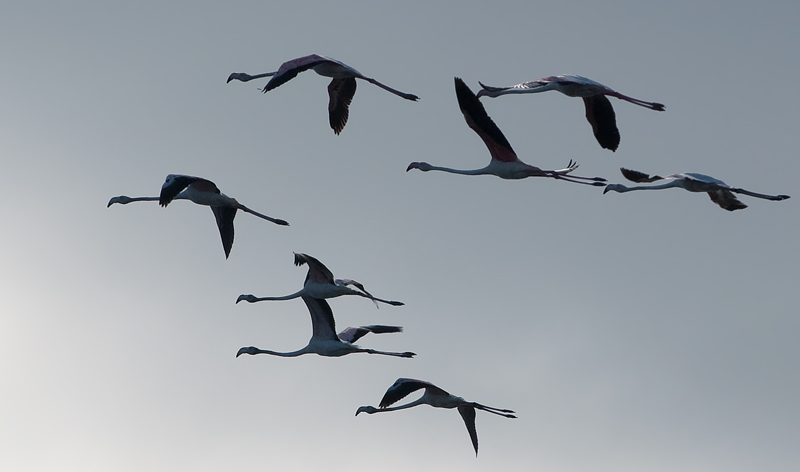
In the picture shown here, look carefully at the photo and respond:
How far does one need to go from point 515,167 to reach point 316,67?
6133 millimetres

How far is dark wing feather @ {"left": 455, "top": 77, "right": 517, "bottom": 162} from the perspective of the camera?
27391 mm

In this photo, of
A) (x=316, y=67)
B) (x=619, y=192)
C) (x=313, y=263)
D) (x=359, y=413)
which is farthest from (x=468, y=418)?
(x=316, y=67)

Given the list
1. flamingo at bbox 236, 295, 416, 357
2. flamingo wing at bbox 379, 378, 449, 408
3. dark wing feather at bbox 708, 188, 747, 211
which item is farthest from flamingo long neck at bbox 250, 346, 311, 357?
dark wing feather at bbox 708, 188, 747, 211

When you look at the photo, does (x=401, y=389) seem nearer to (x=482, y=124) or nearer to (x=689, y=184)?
(x=482, y=124)

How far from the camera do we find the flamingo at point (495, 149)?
90.0 feet

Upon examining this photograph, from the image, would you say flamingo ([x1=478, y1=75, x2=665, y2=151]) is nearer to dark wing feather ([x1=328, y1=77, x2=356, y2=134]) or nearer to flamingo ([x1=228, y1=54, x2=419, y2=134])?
flamingo ([x1=228, y1=54, x2=419, y2=134])

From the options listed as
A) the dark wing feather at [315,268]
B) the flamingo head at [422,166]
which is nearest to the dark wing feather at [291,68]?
the flamingo head at [422,166]

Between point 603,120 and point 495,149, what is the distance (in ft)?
9.09

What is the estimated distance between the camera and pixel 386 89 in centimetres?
3084

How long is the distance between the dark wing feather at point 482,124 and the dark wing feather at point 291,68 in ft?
12.8

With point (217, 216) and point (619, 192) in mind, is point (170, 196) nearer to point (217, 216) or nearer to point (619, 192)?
point (217, 216)

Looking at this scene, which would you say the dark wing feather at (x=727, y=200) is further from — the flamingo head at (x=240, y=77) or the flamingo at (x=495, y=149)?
the flamingo head at (x=240, y=77)

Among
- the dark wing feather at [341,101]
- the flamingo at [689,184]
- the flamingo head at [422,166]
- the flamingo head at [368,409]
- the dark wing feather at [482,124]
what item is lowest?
the flamingo head at [368,409]

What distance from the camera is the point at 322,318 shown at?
3309 cm
